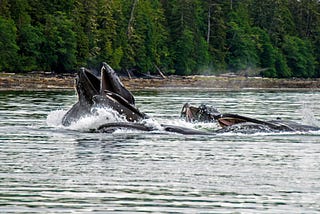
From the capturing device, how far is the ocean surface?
18.3m

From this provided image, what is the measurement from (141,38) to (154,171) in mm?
129573

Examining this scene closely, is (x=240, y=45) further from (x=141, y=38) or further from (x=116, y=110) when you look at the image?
(x=116, y=110)

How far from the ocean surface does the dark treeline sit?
83.5 m

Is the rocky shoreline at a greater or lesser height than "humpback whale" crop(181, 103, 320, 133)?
lesser

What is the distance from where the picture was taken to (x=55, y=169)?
22656 mm

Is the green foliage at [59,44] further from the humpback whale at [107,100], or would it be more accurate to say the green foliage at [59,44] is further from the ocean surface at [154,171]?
the ocean surface at [154,171]

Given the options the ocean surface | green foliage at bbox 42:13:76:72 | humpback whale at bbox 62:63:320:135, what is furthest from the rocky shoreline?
the ocean surface

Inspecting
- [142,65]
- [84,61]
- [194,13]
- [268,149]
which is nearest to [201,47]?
[194,13]

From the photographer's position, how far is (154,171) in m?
22.7

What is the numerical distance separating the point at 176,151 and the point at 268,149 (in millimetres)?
2642

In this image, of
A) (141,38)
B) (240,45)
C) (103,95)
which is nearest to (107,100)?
(103,95)

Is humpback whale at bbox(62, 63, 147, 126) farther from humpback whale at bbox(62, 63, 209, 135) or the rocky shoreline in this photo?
the rocky shoreline

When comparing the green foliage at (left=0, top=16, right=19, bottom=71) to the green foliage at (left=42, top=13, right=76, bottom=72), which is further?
the green foliage at (left=42, top=13, right=76, bottom=72)

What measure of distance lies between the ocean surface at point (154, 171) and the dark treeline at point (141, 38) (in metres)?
83.5
